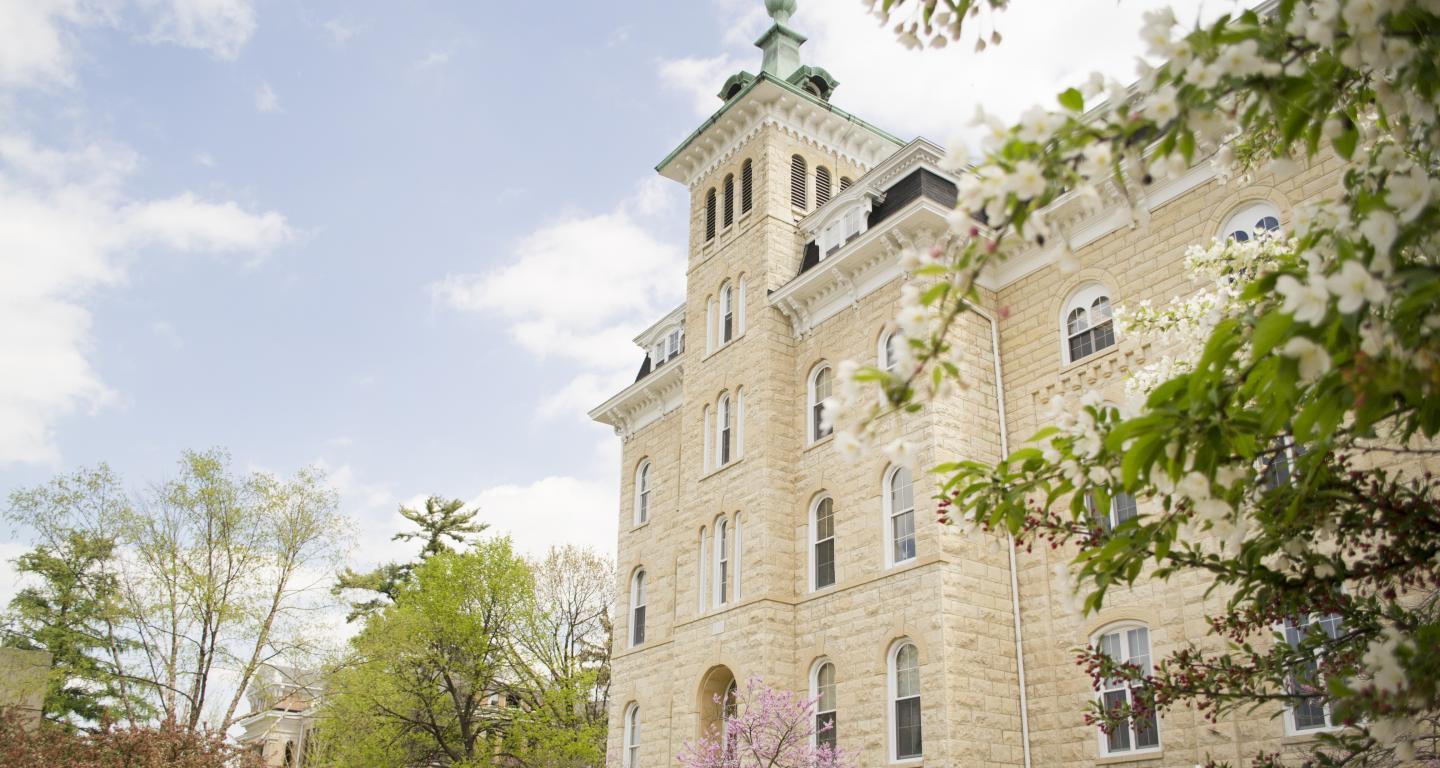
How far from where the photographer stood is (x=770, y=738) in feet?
64.4

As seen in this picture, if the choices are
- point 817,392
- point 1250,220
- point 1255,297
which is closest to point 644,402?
point 817,392

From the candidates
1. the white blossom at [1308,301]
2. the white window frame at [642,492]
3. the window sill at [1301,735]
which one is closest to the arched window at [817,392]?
the white window frame at [642,492]

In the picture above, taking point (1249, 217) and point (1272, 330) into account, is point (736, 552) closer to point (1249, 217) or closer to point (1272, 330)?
point (1249, 217)

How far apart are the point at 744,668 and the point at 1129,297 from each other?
31.0ft

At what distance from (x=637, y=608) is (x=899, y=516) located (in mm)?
9713

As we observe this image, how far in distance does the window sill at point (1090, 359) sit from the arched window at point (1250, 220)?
2374 millimetres

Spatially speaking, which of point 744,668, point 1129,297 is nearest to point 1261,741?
point 1129,297

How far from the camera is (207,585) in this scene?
2720 centimetres

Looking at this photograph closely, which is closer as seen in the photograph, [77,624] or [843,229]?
[843,229]

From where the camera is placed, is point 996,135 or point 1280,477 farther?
point 1280,477

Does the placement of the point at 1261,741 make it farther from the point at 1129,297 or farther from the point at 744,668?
the point at 744,668

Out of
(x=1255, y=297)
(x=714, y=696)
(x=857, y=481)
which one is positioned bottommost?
(x=1255, y=297)

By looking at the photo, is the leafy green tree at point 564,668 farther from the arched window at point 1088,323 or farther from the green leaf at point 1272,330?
the green leaf at point 1272,330

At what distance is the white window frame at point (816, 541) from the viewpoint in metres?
21.3
